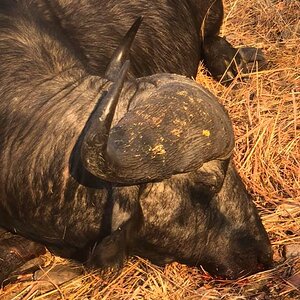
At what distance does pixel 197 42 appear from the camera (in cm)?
611

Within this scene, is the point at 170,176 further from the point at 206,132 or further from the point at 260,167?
the point at 260,167

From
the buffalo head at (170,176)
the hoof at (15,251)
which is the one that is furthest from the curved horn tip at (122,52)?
the hoof at (15,251)

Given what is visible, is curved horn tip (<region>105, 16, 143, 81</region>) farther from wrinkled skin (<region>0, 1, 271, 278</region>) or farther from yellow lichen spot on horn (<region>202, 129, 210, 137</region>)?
yellow lichen spot on horn (<region>202, 129, 210, 137</region>)

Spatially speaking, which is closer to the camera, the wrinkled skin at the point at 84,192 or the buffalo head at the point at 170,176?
the buffalo head at the point at 170,176

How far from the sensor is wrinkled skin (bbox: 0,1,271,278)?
378cm

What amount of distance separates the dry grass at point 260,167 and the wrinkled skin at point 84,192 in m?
0.13

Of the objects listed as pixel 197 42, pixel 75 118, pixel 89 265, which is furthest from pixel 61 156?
pixel 197 42

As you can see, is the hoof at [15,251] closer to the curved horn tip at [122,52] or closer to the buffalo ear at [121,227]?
the buffalo ear at [121,227]

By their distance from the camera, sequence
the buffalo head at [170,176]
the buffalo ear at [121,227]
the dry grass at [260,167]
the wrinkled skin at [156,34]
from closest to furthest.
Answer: the buffalo head at [170,176]
the buffalo ear at [121,227]
the dry grass at [260,167]
the wrinkled skin at [156,34]

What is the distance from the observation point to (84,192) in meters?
3.83

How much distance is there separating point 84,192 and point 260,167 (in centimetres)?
176

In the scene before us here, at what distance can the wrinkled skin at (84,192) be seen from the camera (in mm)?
3781

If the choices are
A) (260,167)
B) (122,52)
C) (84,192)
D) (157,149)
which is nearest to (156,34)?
(260,167)

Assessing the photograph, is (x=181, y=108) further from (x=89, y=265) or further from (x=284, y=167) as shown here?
(x=284, y=167)
